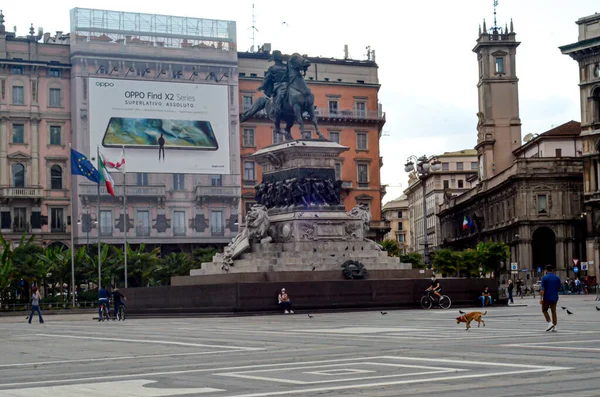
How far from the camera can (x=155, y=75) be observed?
10044cm

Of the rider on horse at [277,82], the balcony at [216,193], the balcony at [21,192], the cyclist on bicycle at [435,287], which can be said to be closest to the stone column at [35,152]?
the balcony at [21,192]

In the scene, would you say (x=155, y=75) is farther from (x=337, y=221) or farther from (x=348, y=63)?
(x=337, y=221)

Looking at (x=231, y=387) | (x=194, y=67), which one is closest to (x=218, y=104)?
(x=194, y=67)

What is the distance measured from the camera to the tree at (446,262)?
9406 centimetres

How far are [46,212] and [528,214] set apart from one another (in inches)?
1765

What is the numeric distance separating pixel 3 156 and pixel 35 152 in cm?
283

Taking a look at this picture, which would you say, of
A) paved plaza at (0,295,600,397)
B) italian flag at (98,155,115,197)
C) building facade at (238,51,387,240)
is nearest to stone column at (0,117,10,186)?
building facade at (238,51,387,240)

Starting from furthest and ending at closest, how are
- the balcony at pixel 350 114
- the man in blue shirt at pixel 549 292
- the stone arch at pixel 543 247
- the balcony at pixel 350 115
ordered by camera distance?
the balcony at pixel 350 114 < the balcony at pixel 350 115 < the stone arch at pixel 543 247 < the man in blue shirt at pixel 549 292

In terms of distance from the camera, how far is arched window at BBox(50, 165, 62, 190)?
99812 millimetres

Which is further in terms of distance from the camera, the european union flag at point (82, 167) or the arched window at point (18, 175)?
the arched window at point (18, 175)

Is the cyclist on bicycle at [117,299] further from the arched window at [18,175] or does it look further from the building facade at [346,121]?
the building facade at [346,121]

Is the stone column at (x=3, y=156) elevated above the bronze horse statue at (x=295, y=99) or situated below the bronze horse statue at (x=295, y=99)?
above

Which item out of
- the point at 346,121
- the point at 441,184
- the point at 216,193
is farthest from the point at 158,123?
the point at 441,184

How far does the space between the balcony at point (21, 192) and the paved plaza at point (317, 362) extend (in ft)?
236
